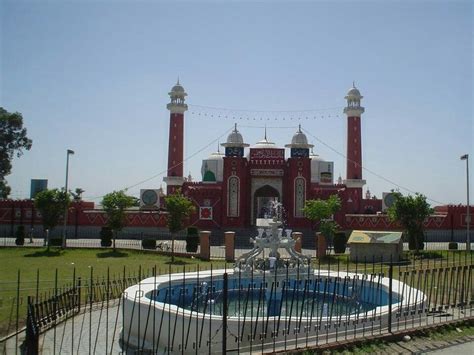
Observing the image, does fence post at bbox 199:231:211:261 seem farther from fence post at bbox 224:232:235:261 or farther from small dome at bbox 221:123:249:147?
small dome at bbox 221:123:249:147

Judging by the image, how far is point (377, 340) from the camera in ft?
28.0

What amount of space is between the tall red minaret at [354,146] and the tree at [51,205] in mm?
24464

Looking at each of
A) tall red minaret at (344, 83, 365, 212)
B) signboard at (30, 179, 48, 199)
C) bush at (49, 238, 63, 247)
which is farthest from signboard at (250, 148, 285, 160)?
signboard at (30, 179, 48, 199)

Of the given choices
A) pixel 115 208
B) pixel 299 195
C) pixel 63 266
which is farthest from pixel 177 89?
pixel 63 266

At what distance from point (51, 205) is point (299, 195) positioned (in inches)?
725

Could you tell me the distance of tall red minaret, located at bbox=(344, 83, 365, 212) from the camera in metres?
43.6

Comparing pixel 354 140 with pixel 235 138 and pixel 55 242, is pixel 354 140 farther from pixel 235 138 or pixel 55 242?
pixel 55 242

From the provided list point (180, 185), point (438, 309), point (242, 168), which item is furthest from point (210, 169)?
point (438, 309)

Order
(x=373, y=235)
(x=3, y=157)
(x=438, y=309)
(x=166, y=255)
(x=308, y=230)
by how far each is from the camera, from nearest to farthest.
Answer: (x=438, y=309) < (x=373, y=235) < (x=166, y=255) < (x=308, y=230) < (x=3, y=157)

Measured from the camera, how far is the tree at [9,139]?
41.8 m

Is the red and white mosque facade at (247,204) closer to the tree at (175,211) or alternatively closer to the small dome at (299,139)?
the small dome at (299,139)

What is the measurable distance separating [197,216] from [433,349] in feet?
102

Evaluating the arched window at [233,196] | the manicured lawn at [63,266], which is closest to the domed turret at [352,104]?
the arched window at [233,196]

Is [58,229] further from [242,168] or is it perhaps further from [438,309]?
[438,309]
